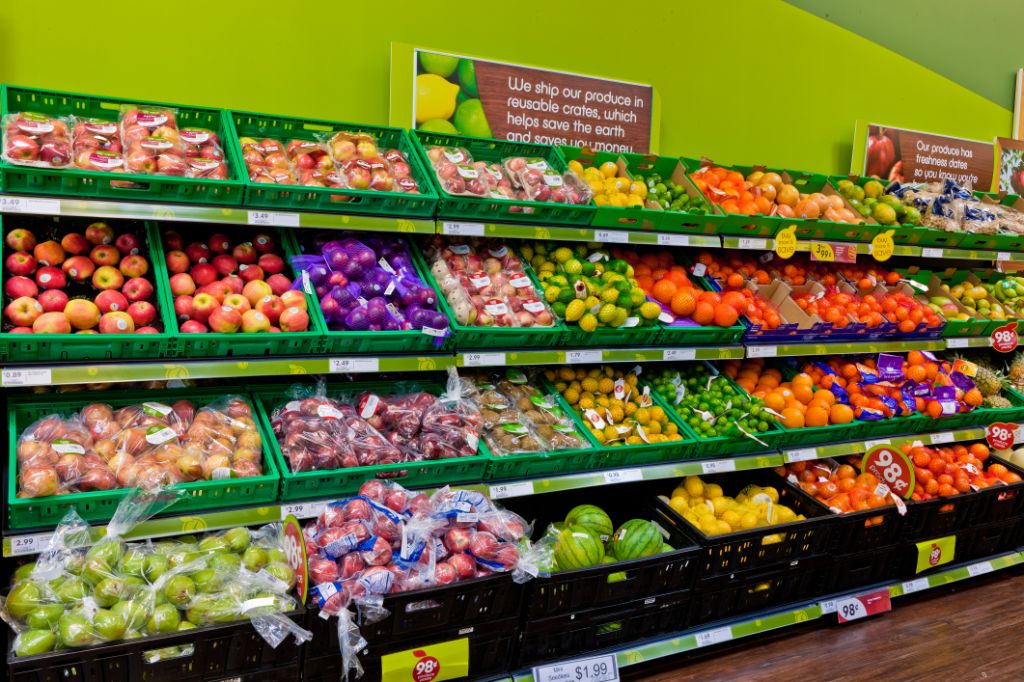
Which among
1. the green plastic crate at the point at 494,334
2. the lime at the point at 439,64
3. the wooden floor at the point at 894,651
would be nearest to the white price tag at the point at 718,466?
the wooden floor at the point at 894,651

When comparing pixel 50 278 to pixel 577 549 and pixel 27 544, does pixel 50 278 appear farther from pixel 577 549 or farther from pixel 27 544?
pixel 577 549

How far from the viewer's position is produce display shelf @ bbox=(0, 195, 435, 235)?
2102 mm

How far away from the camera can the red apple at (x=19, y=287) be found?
2225mm

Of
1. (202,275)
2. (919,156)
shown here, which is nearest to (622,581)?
(202,275)

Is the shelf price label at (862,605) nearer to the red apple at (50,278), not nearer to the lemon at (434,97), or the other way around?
the lemon at (434,97)

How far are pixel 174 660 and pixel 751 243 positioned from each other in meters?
2.85

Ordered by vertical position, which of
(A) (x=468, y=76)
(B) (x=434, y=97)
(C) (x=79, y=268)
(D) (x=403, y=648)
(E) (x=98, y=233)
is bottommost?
(D) (x=403, y=648)

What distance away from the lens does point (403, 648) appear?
2.19m

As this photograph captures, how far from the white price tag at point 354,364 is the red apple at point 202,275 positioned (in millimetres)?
522

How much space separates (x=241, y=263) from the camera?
2.70 metres

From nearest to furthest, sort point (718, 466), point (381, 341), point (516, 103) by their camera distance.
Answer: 1. point (381, 341)
2. point (718, 466)
3. point (516, 103)

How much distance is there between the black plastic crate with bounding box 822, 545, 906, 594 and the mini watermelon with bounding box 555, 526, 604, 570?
4.10 feet

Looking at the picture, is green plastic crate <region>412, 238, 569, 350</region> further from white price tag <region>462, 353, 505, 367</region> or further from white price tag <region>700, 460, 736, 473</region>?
white price tag <region>700, 460, 736, 473</region>

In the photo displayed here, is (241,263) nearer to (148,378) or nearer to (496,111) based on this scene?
(148,378)
